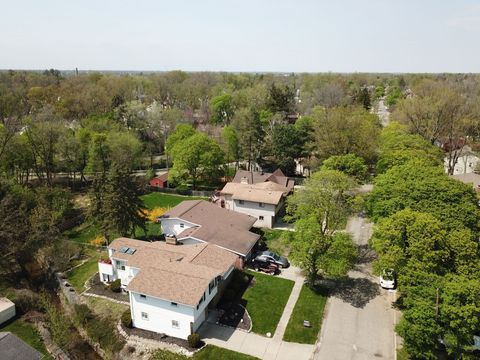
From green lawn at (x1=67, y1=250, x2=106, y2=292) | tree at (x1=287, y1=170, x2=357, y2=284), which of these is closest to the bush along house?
green lawn at (x1=67, y1=250, x2=106, y2=292)

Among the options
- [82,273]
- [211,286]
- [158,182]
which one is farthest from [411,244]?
[158,182]

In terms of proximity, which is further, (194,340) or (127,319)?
(127,319)

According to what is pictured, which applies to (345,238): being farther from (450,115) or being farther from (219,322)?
(450,115)

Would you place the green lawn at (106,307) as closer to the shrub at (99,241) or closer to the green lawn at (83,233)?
the shrub at (99,241)

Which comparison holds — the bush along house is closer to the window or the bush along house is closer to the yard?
the window

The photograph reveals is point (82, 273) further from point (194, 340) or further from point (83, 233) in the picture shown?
point (194, 340)

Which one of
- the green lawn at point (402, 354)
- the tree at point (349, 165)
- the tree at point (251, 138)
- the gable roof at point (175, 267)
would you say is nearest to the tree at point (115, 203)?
the gable roof at point (175, 267)
